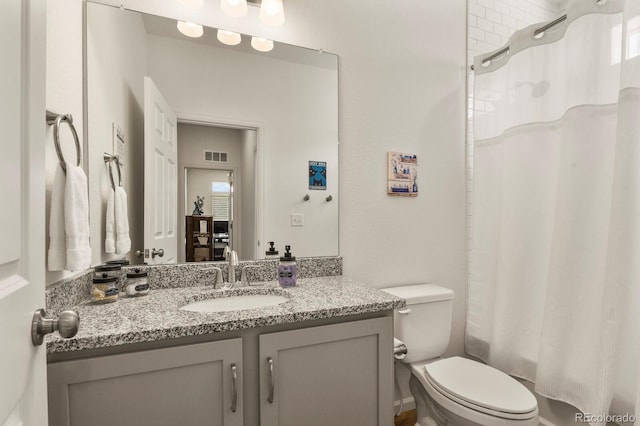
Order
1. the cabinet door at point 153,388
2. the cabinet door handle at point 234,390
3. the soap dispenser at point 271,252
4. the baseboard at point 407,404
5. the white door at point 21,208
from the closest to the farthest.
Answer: the white door at point 21,208
the cabinet door at point 153,388
the cabinet door handle at point 234,390
the soap dispenser at point 271,252
the baseboard at point 407,404

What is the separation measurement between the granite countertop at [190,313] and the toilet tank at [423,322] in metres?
0.36

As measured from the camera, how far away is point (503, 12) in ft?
7.37

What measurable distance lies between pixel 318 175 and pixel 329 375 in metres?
0.95

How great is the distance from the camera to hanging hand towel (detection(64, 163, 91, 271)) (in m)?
0.96

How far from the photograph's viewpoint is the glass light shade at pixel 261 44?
1.58m

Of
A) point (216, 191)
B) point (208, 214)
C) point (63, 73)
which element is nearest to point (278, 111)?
point (216, 191)

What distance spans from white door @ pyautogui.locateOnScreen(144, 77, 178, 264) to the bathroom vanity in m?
0.22

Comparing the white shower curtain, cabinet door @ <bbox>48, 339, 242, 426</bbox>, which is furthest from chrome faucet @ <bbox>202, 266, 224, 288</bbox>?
the white shower curtain

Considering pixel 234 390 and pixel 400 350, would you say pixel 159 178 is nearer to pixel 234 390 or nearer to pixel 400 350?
pixel 234 390

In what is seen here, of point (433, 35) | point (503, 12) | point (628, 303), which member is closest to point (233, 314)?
point (628, 303)

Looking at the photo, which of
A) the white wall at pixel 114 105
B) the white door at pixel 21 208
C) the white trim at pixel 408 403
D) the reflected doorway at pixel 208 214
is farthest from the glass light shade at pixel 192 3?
the white trim at pixel 408 403

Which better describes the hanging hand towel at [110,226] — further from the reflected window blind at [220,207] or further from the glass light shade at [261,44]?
the glass light shade at [261,44]

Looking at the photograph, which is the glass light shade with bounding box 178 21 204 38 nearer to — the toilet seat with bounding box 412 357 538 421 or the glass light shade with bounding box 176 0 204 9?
the glass light shade with bounding box 176 0 204 9

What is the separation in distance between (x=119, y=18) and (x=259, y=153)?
0.78 meters
